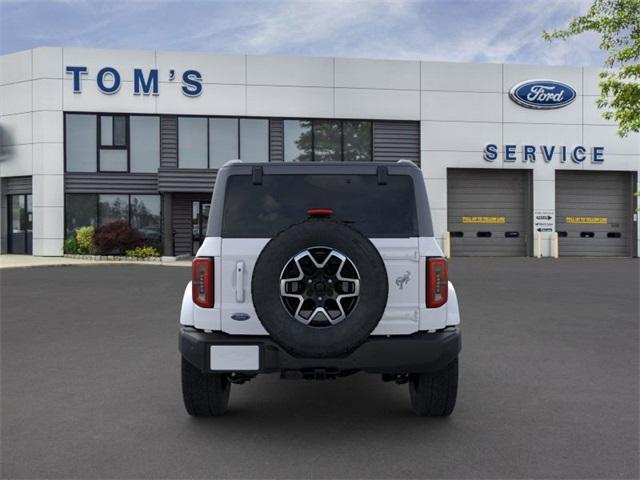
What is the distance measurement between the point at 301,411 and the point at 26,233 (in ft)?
78.1

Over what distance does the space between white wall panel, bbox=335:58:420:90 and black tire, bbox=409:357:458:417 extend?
867 inches

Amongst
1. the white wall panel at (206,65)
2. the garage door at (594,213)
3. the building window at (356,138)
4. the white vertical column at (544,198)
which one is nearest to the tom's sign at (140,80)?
the white wall panel at (206,65)

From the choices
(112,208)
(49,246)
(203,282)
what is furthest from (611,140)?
(203,282)

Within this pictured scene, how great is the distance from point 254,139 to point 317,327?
22.0 meters

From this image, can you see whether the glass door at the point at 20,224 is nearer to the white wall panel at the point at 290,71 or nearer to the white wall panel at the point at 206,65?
the white wall panel at the point at 206,65

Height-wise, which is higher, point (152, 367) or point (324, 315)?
point (324, 315)

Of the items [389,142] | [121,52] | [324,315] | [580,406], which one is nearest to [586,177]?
[389,142]

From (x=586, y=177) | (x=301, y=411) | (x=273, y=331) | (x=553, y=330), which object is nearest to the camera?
(x=273, y=331)

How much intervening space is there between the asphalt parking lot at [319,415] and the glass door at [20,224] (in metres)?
18.0

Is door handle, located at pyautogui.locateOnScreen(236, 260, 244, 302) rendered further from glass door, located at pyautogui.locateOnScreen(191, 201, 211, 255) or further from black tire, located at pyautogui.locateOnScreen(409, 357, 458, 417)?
glass door, located at pyautogui.locateOnScreen(191, 201, 211, 255)

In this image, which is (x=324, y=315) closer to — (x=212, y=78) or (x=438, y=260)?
(x=438, y=260)

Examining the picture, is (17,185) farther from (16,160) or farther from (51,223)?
(51,223)

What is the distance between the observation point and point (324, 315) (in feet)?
11.8

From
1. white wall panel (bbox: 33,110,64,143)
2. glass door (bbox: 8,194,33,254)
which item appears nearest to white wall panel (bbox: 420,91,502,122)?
white wall panel (bbox: 33,110,64,143)
